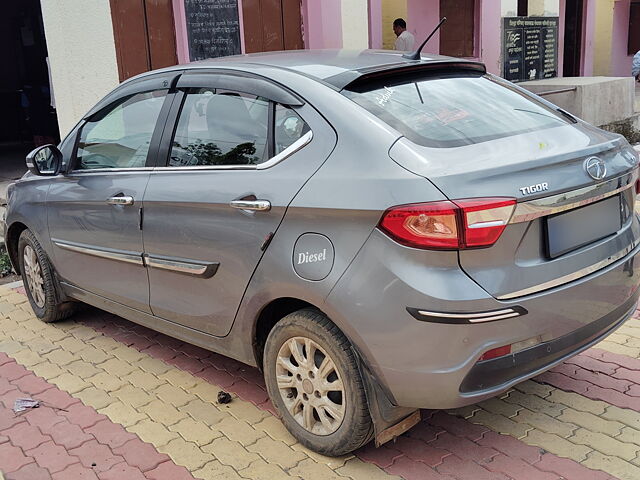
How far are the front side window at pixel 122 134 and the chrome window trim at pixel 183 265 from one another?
55cm

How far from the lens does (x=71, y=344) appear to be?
4539 millimetres

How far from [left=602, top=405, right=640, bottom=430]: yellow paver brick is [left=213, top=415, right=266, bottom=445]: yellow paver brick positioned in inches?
66.2

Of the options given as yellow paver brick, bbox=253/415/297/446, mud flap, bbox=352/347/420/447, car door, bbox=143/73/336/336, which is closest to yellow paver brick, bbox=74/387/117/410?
car door, bbox=143/73/336/336

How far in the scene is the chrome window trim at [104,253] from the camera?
3.69 m

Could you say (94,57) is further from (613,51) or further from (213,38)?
(613,51)

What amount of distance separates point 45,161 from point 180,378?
174 cm

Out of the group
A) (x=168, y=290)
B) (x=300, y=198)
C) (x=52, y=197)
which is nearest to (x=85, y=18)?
(x=52, y=197)

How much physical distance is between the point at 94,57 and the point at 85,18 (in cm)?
42

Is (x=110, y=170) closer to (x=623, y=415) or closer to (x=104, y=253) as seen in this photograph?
(x=104, y=253)

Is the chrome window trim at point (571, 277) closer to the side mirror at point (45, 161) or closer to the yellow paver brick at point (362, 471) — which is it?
the yellow paver brick at point (362, 471)

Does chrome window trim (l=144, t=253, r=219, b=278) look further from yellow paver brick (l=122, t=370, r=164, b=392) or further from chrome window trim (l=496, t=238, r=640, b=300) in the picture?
chrome window trim (l=496, t=238, r=640, b=300)

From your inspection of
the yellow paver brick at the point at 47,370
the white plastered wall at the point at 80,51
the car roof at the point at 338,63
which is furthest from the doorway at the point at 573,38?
the yellow paver brick at the point at 47,370

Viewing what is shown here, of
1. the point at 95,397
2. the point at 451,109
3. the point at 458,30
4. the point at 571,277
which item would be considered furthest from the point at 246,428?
the point at 458,30

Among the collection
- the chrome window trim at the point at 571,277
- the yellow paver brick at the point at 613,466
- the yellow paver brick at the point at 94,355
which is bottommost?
the yellow paver brick at the point at 94,355
